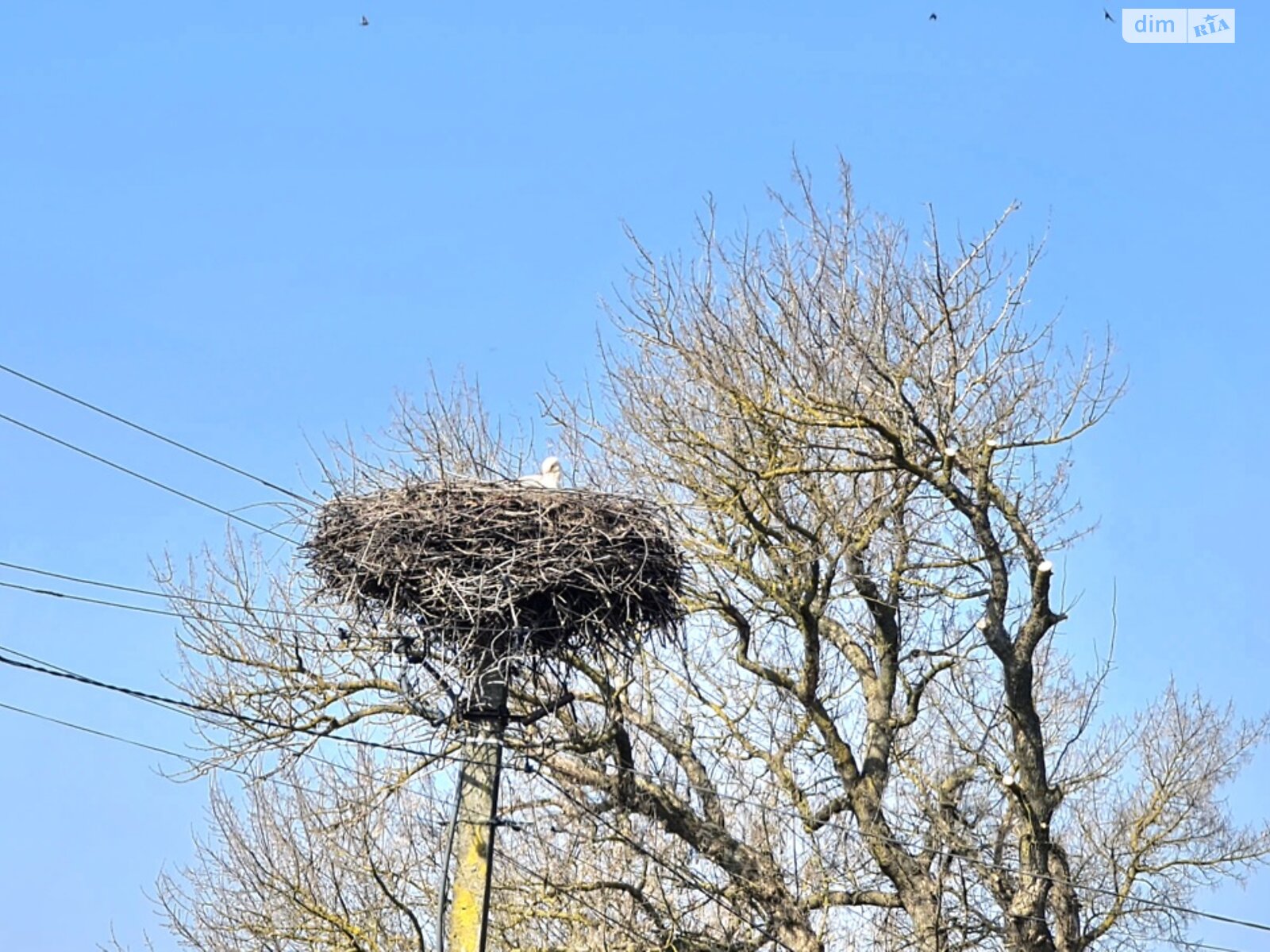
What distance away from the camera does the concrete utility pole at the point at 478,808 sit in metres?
7.71

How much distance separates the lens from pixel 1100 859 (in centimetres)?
1234

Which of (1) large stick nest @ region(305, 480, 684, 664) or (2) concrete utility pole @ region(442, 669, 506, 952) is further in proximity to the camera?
(1) large stick nest @ region(305, 480, 684, 664)

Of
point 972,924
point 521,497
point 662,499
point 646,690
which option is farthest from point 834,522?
point 521,497

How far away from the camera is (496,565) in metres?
7.84

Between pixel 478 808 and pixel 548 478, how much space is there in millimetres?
1829

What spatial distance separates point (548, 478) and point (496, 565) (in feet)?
3.54

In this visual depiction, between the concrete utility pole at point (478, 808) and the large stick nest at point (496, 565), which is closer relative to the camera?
the concrete utility pole at point (478, 808)

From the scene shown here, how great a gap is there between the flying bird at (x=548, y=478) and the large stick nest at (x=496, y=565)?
209mm

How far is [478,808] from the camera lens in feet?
25.7

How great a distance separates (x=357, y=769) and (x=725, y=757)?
301 cm

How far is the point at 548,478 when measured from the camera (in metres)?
8.83

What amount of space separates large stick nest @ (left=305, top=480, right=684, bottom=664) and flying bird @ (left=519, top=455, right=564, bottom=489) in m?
0.21

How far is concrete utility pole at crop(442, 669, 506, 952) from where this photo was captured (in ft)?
25.3

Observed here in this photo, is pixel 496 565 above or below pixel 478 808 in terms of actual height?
above
